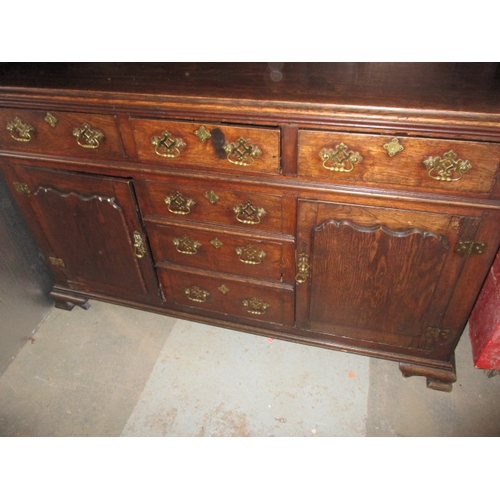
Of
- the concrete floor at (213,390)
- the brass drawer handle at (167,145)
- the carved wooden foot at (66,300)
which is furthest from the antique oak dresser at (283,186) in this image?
the carved wooden foot at (66,300)

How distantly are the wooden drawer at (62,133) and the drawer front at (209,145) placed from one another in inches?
4.3

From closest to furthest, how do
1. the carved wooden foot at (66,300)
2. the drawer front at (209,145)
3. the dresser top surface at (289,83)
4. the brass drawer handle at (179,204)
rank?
1. the dresser top surface at (289,83)
2. the drawer front at (209,145)
3. the brass drawer handle at (179,204)
4. the carved wooden foot at (66,300)

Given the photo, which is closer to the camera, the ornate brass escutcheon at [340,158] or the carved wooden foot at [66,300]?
the ornate brass escutcheon at [340,158]

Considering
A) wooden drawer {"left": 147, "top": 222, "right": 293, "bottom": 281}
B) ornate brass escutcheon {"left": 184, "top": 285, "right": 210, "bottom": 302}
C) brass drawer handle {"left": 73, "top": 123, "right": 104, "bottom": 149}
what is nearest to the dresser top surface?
brass drawer handle {"left": 73, "top": 123, "right": 104, "bottom": 149}

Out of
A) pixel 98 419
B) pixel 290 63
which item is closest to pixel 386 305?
pixel 290 63

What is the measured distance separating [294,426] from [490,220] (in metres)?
1.07

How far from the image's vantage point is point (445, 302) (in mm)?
1400

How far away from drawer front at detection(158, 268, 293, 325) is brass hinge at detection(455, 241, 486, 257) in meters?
0.62

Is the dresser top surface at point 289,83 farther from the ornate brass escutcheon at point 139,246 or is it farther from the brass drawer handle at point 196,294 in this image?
the brass drawer handle at point 196,294

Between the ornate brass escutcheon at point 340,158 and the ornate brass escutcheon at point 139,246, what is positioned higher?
the ornate brass escutcheon at point 340,158

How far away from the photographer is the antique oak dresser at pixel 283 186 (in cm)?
108

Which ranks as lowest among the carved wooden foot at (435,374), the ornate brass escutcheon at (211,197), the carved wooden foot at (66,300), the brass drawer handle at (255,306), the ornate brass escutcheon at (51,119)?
the carved wooden foot at (435,374)

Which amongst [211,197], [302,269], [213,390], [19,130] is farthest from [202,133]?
[213,390]

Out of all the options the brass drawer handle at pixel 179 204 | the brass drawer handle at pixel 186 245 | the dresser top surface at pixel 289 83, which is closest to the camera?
the dresser top surface at pixel 289 83
